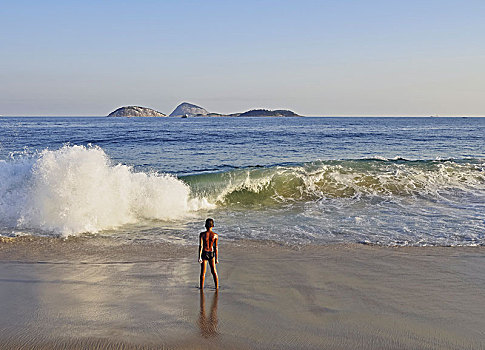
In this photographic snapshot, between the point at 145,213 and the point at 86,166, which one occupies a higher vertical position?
the point at 86,166

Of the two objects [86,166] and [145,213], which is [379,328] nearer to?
[145,213]

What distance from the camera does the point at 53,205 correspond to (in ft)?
35.3

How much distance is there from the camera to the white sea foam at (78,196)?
10.5m

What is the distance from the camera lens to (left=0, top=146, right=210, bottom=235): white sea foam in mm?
10492

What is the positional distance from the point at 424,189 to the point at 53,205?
1196cm

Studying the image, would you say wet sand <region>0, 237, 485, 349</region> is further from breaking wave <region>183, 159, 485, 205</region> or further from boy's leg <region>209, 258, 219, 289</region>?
breaking wave <region>183, 159, 485, 205</region>

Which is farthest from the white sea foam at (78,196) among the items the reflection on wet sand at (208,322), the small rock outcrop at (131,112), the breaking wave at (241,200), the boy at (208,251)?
the small rock outcrop at (131,112)

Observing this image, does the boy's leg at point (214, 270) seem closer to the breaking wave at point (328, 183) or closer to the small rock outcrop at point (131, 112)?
the breaking wave at point (328, 183)

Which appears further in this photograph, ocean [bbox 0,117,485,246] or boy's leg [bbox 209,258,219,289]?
ocean [bbox 0,117,485,246]

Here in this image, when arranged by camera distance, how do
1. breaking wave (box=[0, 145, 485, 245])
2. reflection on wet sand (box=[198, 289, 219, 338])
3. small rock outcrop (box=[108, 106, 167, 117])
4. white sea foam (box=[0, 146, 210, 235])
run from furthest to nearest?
small rock outcrop (box=[108, 106, 167, 117])
white sea foam (box=[0, 146, 210, 235])
breaking wave (box=[0, 145, 485, 245])
reflection on wet sand (box=[198, 289, 219, 338])

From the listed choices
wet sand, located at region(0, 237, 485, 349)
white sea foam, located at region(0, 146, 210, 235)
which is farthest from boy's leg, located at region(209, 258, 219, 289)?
white sea foam, located at region(0, 146, 210, 235)

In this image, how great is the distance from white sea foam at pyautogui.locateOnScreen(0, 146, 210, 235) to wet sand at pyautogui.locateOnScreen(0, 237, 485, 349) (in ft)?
6.56

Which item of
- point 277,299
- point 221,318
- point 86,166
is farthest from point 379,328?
point 86,166

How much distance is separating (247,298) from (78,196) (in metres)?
6.64
